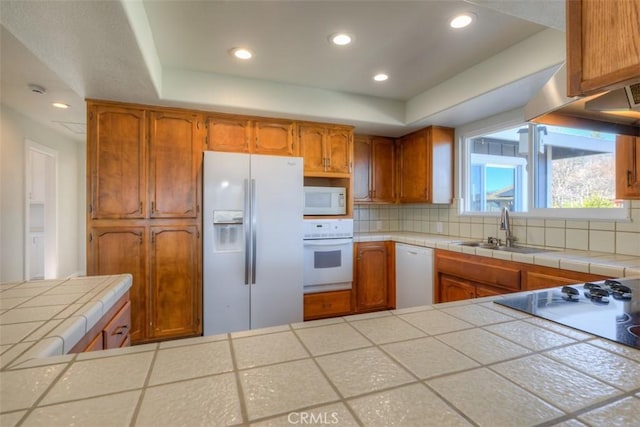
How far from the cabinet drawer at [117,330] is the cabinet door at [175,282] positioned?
119 cm

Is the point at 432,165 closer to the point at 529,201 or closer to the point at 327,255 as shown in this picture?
the point at 529,201

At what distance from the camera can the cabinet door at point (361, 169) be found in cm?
353

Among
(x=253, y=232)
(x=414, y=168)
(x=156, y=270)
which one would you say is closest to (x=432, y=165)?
(x=414, y=168)

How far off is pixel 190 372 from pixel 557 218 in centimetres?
278

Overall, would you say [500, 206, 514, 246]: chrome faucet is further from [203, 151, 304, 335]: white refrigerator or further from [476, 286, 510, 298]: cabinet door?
[203, 151, 304, 335]: white refrigerator

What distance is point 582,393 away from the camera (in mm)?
482

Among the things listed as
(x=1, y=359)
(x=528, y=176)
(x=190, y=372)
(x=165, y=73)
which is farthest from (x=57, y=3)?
(x=528, y=176)

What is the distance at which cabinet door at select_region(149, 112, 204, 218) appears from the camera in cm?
256

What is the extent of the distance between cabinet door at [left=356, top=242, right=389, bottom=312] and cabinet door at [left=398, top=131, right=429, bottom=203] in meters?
0.69

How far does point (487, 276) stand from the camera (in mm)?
2240

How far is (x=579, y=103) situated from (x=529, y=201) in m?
2.00

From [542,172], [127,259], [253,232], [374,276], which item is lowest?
[374,276]

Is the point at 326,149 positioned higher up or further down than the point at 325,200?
higher up

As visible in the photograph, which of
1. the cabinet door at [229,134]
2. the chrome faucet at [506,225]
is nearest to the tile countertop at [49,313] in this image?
the cabinet door at [229,134]
